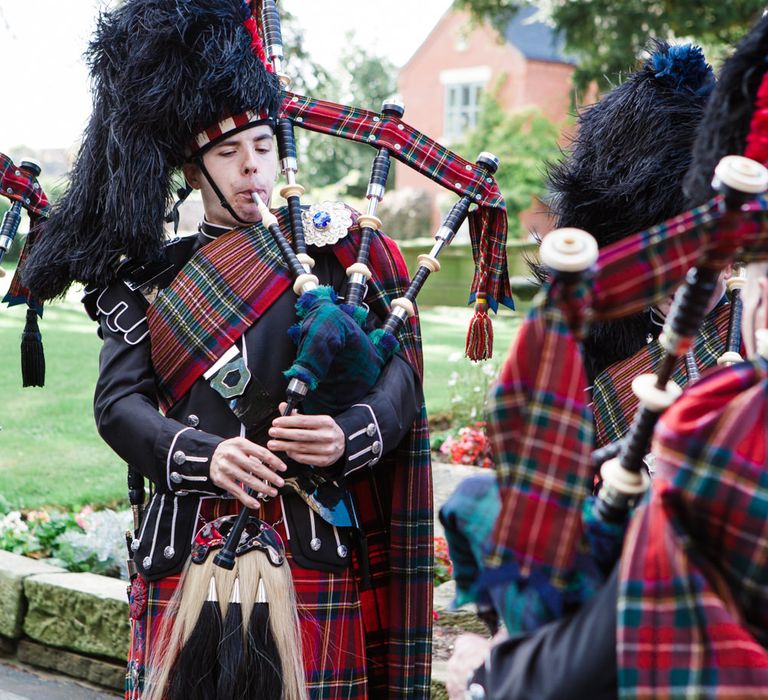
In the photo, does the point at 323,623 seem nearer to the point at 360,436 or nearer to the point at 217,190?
the point at 360,436

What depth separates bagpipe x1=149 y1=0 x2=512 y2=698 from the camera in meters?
2.12

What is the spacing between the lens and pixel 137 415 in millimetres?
2273

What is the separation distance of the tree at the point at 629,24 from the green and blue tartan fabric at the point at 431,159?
6.47 m

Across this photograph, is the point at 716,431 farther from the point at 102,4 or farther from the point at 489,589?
the point at 102,4

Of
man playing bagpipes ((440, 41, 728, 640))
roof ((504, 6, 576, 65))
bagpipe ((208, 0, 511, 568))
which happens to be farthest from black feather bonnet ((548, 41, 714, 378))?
roof ((504, 6, 576, 65))

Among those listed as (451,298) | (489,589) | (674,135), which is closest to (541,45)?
(451,298)

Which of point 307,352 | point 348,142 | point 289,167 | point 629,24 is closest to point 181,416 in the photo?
point 307,352

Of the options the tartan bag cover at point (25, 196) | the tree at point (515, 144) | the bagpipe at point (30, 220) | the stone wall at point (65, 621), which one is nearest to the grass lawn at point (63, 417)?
the stone wall at point (65, 621)

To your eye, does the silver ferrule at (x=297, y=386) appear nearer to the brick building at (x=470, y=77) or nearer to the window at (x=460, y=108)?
the brick building at (x=470, y=77)

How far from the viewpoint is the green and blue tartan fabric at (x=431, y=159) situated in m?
2.48

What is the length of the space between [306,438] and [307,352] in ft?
0.61

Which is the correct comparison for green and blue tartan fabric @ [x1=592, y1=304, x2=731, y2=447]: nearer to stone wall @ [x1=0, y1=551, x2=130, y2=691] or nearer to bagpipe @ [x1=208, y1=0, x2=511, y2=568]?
bagpipe @ [x1=208, y1=0, x2=511, y2=568]

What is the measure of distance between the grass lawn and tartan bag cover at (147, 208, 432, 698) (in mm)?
2939

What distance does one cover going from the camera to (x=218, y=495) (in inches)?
88.3
